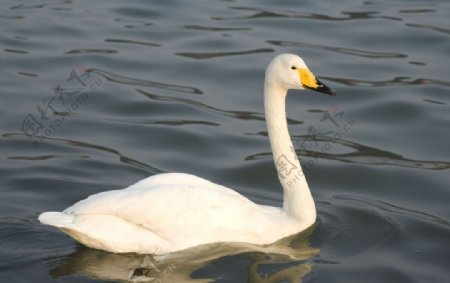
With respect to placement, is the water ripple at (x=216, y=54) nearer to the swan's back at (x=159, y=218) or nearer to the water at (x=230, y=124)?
the water at (x=230, y=124)

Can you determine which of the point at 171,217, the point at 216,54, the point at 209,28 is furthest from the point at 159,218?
the point at 209,28

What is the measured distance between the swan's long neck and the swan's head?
0.28ft

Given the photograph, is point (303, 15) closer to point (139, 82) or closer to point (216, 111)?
point (139, 82)

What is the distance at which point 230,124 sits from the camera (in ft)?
41.5

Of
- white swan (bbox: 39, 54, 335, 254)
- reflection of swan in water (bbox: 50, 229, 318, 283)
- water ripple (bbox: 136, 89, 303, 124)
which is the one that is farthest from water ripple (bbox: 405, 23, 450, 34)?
reflection of swan in water (bbox: 50, 229, 318, 283)

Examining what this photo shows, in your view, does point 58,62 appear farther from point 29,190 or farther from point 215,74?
point 29,190

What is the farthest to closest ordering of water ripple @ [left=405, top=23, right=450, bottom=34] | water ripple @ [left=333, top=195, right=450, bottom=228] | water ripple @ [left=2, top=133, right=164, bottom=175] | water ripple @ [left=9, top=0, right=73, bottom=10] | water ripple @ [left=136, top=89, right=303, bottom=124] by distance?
water ripple @ [left=9, top=0, right=73, bottom=10], water ripple @ [left=405, top=23, right=450, bottom=34], water ripple @ [left=136, top=89, right=303, bottom=124], water ripple @ [left=2, top=133, right=164, bottom=175], water ripple @ [left=333, top=195, right=450, bottom=228]

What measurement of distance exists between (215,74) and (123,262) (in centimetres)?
597

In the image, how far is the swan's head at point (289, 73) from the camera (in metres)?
9.38

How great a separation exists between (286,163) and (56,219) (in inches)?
90.9

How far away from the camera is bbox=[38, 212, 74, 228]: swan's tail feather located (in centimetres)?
850

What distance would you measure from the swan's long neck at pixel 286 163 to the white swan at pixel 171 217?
19 centimetres

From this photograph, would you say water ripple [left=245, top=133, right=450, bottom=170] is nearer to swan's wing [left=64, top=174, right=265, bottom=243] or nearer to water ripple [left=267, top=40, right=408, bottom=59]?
swan's wing [left=64, top=174, right=265, bottom=243]

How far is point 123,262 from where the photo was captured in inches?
348
